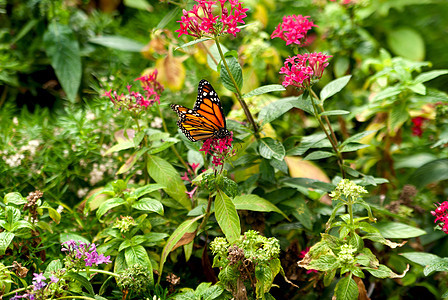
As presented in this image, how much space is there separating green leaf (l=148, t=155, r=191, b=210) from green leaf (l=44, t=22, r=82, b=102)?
85 centimetres

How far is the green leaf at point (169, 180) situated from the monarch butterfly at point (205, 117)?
155 millimetres

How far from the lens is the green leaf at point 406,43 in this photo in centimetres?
228

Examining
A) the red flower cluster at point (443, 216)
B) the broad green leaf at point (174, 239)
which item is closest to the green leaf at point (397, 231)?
the red flower cluster at point (443, 216)

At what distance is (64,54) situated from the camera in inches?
73.4

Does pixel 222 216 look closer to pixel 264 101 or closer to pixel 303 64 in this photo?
pixel 303 64

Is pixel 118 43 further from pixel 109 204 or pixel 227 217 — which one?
pixel 227 217

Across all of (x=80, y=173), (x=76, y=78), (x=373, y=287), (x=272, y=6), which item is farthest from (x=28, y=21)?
(x=373, y=287)

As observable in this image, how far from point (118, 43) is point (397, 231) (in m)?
1.57

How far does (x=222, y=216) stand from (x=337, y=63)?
1096 millimetres

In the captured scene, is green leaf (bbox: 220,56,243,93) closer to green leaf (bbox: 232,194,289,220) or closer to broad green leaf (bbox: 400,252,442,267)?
green leaf (bbox: 232,194,289,220)

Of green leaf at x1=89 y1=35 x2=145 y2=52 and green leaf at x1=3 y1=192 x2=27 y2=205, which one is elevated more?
green leaf at x1=89 y1=35 x2=145 y2=52

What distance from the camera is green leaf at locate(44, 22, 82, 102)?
181cm

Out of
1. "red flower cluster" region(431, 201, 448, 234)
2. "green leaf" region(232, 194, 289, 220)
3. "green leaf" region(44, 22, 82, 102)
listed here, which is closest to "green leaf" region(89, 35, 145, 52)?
"green leaf" region(44, 22, 82, 102)

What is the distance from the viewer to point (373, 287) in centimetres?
130
